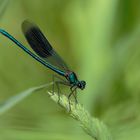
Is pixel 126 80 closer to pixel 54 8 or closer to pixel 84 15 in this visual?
pixel 84 15

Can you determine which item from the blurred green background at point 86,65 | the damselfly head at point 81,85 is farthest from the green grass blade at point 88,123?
the damselfly head at point 81,85

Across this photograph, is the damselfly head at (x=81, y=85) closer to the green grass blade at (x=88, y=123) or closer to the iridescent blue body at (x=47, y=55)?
the iridescent blue body at (x=47, y=55)

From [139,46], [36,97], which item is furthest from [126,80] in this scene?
[36,97]

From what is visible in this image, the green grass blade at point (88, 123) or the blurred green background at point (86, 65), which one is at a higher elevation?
the blurred green background at point (86, 65)

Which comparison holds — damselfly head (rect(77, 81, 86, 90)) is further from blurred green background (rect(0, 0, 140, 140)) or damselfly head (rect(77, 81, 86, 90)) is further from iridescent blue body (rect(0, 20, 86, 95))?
blurred green background (rect(0, 0, 140, 140))

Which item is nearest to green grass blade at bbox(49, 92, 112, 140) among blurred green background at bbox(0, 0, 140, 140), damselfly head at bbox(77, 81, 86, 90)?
blurred green background at bbox(0, 0, 140, 140)

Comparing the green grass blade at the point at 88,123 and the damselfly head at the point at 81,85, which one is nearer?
the green grass blade at the point at 88,123

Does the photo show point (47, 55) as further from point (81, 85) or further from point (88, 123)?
point (88, 123)
